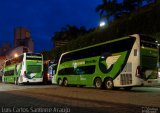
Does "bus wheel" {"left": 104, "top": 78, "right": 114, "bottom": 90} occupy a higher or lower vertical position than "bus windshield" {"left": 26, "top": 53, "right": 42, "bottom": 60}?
lower

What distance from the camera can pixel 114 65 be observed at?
23.0 m

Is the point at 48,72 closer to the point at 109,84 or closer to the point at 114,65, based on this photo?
the point at 109,84

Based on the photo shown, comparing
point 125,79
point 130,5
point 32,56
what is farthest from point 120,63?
point 130,5

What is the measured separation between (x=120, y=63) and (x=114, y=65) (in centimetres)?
84

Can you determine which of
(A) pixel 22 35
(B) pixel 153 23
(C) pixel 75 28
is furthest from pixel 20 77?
(A) pixel 22 35

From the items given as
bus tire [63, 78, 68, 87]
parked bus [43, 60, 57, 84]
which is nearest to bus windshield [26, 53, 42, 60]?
parked bus [43, 60, 57, 84]

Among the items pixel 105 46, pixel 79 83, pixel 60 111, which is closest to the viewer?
pixel 60 111

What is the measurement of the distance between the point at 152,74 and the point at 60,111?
12305 mm

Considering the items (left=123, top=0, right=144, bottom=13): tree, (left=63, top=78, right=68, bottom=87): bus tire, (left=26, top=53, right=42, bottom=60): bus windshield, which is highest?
(left=123, top=0, right=144, bottom=13): tree

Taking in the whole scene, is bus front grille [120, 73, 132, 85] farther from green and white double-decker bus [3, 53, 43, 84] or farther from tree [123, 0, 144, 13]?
tree [123, 0, 144, 13]

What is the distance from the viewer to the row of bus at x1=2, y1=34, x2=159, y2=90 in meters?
21.0

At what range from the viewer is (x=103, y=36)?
41.9 metres

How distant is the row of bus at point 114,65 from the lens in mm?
20984

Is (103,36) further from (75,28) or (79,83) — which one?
(75,28)
